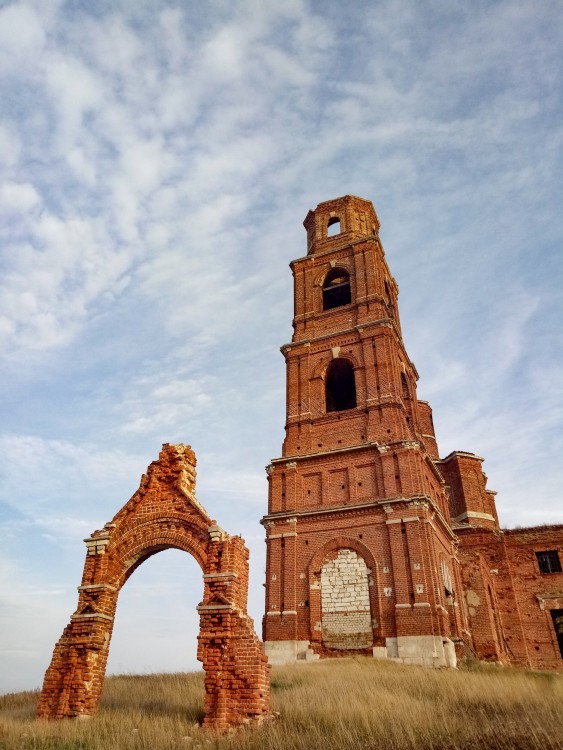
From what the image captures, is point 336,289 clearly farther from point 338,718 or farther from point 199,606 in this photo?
point 338,718

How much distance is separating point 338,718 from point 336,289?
22.1m

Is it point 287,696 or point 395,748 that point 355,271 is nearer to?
point 287,696

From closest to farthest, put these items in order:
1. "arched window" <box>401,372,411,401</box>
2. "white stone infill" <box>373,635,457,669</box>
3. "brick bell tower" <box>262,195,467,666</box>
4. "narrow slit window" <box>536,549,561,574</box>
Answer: "white stone infill" <box>373,635,457,669</box>, "brick bell tower" <box>262,195,467,666</box>, "arched window" <box>401,372,411,401</box>, "narrow slit window" <box>536,549,561,574</box>

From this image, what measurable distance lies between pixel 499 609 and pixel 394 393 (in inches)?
477

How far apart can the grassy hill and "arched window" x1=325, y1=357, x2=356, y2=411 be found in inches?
534

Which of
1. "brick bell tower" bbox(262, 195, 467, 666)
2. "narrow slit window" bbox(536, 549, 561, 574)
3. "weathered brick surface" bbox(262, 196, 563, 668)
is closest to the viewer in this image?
"brick bell tower" bbox(262, 195, 467, 666)

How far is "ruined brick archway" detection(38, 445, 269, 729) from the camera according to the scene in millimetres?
9031

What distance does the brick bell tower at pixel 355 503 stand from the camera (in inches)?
727

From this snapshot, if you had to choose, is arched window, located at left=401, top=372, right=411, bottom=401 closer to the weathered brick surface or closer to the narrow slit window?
the weathered brick surface

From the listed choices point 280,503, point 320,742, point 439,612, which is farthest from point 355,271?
point 320,742

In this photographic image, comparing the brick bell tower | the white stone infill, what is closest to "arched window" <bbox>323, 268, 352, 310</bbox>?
the brick bell tower

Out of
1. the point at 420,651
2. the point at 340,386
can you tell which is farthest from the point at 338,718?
the point at 340,386

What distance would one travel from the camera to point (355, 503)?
20.6 metres

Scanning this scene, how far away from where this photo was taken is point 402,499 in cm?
1961
